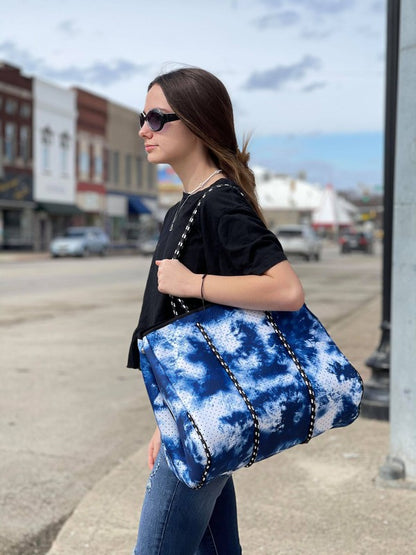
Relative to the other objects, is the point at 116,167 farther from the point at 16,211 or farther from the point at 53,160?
the point at 16,211

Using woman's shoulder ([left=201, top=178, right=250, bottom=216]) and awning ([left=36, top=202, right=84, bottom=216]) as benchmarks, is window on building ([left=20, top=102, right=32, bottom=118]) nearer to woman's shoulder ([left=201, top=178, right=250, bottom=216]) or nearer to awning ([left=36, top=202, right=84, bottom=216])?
awning ([left=36, top=202, right=84, bottom=216])

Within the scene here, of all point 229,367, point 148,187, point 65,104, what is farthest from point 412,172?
point 148,187

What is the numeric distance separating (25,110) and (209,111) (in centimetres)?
4292

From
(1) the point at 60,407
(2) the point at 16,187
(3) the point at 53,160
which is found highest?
(3) the point at 53,160

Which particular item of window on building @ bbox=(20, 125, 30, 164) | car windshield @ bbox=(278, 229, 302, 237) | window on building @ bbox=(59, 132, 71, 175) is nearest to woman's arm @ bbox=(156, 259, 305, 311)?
car windshield @ bbox=(278, 229, 302, 237)

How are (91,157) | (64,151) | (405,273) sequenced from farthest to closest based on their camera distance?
(91,157)
(64,151)
(405,273)

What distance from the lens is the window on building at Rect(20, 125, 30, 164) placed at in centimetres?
4278

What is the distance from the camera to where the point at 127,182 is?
56.2 meters

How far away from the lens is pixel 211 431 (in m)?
1.79

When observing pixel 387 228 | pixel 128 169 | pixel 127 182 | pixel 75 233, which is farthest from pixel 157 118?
pixel 128 169

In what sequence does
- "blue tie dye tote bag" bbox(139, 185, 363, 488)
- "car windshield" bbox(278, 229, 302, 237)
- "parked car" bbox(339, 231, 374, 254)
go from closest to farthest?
"blue tie dye tote bag" bbox(139, 185, 363, 488) < "car windshield" bbox(278, 229, 302, 237) < "parked car" bbox(339, 231, 374, 254)

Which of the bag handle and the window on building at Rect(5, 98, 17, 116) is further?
the window on building at Rect(5, 98, 17, 116)

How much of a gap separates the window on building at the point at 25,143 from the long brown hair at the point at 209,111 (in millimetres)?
42272

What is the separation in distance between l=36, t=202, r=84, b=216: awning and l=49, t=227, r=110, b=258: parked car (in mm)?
3074
